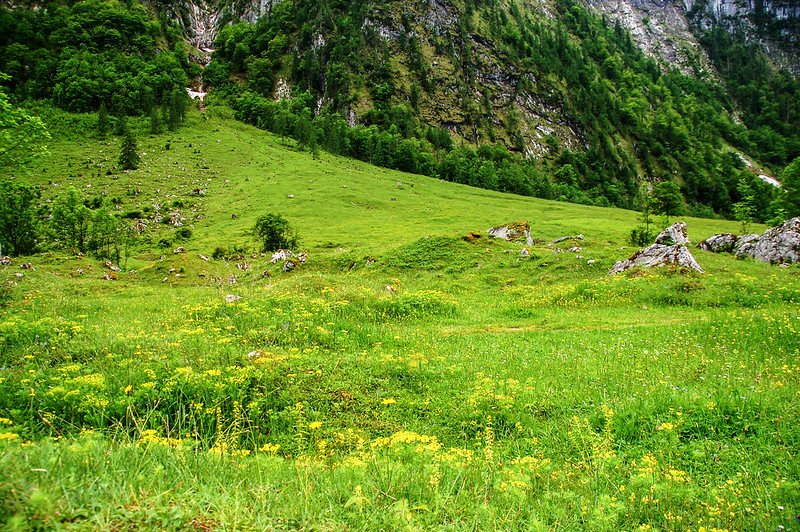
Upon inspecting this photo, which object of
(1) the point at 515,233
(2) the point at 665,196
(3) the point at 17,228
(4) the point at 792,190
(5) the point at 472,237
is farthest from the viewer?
(4) the point at 792,190

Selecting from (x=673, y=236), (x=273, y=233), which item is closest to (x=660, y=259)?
(x=673, y=236)

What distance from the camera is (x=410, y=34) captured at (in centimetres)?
19200

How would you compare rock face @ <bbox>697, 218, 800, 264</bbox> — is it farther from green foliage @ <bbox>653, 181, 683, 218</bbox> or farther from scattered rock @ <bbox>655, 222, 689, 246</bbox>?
green foliage @ <bbox>653, 181, 683, 218</bbox>

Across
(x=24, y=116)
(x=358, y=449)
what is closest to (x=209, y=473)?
(x=358, y=449)

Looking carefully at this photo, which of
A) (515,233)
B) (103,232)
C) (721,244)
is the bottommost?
(103,232)

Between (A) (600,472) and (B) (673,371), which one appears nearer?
(A) (600,472)

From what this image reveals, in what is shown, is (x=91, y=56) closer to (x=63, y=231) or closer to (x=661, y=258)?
(x=63, y=231)

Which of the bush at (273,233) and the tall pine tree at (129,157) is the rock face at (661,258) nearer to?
the bush at (273,233)

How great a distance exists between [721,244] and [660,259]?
15829 millimetres

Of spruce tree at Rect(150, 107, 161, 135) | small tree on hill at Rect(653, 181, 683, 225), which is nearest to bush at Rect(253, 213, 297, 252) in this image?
Answer: small tree on hill at Rect(653, 181, 683, 225)

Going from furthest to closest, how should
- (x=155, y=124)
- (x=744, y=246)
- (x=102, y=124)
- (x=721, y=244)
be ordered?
(x=155, y=124)
(x=102, y=124)
(x=721, y=244)
(x=744, y=246)

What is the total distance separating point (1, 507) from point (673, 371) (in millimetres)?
11657

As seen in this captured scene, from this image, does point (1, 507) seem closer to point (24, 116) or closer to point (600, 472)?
point (600, 472)

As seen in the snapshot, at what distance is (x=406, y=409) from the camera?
835cm
